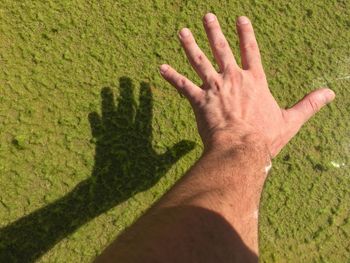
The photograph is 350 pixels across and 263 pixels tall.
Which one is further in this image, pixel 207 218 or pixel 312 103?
pixel 312 103

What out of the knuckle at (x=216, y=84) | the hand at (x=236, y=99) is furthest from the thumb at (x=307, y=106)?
the knuckle at (x=216, y=84)

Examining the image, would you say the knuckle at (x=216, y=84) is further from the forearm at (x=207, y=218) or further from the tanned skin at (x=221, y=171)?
the forearm at (x=207, y=218)

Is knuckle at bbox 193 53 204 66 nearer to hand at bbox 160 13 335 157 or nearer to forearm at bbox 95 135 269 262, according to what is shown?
hand at bbox 160 13 335 157

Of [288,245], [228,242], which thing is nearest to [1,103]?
Answer: [228,242]

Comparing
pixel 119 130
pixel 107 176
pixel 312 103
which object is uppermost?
pixel 312 103

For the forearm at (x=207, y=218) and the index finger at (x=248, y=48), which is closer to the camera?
the forearm at (x=207, y=218)

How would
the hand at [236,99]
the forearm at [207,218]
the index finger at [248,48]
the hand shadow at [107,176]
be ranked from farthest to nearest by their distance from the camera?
the hand shadow at [107,176], the index finger at [248,48], the hand at [236,99], the forearm at [207,218]

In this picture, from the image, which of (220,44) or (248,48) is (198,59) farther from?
(248,48)

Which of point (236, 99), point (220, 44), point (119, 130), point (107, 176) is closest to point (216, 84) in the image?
point (236, 99)
